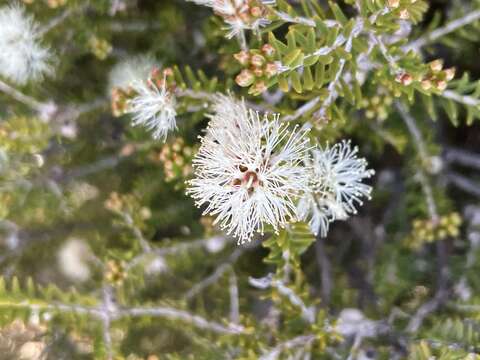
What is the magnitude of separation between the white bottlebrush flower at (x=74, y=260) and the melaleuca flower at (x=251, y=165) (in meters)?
0.84

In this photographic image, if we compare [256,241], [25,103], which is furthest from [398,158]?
[25,103]

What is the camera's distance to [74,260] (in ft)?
4.90

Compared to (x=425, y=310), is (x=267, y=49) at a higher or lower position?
higher

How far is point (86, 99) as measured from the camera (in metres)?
1.20

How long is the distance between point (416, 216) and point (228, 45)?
0.71m

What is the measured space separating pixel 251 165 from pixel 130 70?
54 centimetres

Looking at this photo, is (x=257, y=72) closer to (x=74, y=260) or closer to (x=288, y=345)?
→ (x=288, y=345)

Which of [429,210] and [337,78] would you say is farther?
[429,210]

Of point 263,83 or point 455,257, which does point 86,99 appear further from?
point 455,257

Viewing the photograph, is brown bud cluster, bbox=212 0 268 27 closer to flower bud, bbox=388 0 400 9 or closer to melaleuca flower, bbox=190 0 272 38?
melaleuca flower, bbox=190 0 272 38

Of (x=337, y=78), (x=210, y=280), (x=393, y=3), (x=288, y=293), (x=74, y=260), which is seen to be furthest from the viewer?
(x=74, y=260)

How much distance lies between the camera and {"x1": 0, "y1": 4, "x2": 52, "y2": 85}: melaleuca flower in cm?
102

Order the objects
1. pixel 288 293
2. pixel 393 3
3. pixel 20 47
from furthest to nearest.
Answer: pixel 20 47 → pixel 288 293 → pixel 393 3

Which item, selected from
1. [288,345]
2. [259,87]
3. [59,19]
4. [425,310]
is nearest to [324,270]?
[425,310]
